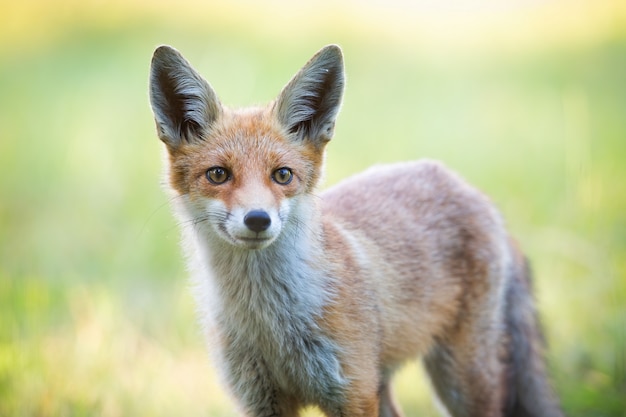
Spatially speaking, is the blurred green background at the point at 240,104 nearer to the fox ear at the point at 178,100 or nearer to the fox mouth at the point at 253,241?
the fox ear at the point at 178,100

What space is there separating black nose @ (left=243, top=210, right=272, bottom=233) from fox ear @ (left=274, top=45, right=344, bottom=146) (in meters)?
0.86

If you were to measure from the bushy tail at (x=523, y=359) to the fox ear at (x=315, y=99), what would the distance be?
6.78ft

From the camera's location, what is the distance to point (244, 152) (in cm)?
439

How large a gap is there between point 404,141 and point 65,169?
418 cm

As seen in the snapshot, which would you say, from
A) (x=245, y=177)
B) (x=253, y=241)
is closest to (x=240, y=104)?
(x=245, y=177)

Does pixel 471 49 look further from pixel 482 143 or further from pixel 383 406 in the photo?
pixel 383 406

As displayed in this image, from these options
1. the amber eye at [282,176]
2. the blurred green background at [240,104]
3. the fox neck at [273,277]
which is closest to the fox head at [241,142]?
the amber eye at [282,176]

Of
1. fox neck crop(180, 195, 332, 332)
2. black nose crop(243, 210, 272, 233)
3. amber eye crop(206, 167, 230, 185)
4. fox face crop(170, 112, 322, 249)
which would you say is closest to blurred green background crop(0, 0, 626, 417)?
fox neck crop(180, 195, 332, 332)

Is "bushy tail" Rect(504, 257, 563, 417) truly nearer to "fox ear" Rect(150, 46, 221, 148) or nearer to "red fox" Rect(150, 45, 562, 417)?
"red fox" Rect(150, 45, 562, 417)

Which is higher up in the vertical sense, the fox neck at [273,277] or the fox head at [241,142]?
the fox head at [241,142]

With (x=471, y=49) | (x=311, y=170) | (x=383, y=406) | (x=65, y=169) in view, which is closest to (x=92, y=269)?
(x=65, y=169)

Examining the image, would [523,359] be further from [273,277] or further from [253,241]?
[253,241]

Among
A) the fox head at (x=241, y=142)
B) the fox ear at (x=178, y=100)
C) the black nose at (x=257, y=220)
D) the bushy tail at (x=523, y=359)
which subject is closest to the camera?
the black nose at (x=257, y=220)

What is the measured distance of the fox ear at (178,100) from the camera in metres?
4.55
